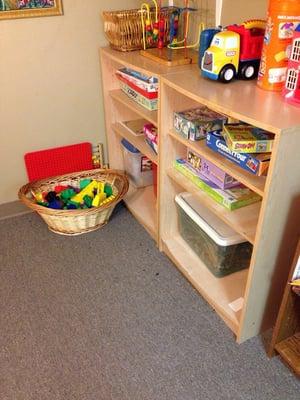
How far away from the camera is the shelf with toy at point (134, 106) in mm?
1560

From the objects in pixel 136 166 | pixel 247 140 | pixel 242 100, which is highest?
pixel 242 100

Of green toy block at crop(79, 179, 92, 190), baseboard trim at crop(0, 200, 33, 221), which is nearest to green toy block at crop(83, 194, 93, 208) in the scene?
green toy block at crop(79, 179, 92, 190)

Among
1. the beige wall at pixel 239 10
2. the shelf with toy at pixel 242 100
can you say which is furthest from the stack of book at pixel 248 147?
the beige wall at pixel 239 10

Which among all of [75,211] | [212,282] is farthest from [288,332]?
[75,211]

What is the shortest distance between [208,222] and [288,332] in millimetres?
472

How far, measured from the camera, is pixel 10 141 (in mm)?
1867

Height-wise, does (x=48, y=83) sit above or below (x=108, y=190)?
above

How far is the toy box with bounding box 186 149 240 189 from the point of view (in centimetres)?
131

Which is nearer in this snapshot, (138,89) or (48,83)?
(138,89)

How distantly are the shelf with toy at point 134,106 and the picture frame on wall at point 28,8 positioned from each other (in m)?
0.44

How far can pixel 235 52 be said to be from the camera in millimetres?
1203

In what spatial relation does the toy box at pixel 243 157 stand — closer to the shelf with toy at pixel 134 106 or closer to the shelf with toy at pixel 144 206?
the shelf with toy at pixel 134 106

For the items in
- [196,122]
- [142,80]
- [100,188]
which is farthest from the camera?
[100,188]

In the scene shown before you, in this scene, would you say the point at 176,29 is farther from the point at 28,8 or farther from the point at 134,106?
the point at 28,8
